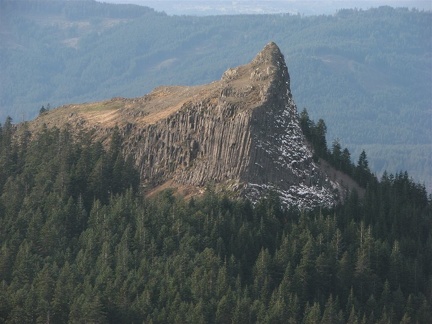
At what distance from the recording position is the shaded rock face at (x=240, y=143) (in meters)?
102

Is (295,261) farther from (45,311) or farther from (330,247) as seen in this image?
(45,311)

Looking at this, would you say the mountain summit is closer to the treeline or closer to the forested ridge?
the forested ridge

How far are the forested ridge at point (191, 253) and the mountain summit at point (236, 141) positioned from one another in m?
1.40

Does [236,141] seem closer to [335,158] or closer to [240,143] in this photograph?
[240,143]

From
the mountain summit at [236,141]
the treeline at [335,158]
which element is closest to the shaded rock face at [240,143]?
the mountain summit at [236,141]

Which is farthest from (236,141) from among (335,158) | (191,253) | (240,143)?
(335,158)

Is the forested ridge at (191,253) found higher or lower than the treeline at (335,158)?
lower

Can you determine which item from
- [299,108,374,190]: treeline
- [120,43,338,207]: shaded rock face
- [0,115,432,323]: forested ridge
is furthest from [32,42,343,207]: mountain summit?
[299,108,374,190]: treeline

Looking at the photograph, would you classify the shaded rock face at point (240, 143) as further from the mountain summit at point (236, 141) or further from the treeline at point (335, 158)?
the treeline at point (335, 158)

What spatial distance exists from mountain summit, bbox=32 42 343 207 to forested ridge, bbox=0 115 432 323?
1.40 metres

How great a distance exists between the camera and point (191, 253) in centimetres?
9594

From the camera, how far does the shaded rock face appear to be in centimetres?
10200

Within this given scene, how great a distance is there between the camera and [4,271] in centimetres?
9606

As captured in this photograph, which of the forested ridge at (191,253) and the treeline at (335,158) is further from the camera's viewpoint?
the treeline at (335,158)
